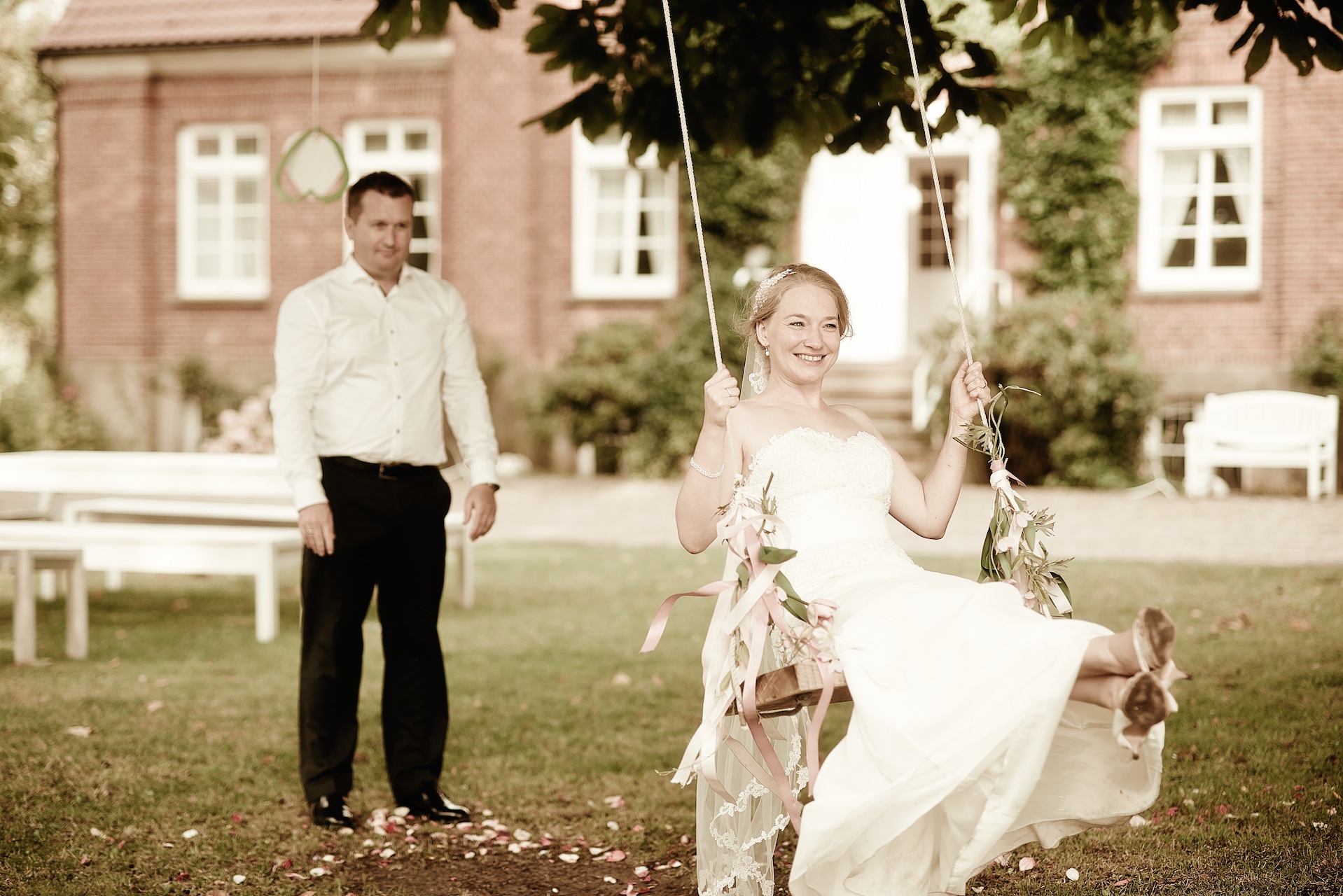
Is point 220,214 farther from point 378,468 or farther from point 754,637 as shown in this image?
point 754,637

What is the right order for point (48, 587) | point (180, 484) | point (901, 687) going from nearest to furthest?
point (901, 687)
point (180, 484)
point (48, 587)

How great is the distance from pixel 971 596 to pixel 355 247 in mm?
2557

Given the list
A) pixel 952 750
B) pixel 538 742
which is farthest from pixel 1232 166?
pixel 952 750

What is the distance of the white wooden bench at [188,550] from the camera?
25.5 ft

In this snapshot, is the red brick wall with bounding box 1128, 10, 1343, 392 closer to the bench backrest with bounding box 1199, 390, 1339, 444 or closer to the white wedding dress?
the bench backrest with bounding box 1199, 390, 1339, 444

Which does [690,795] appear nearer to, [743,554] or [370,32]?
[743,554]

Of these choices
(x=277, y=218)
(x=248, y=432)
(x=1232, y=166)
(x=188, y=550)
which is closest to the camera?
(x=188, y=550)

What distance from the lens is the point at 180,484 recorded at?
30.7 feet

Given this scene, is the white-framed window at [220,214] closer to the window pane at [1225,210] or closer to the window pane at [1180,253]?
the window pane at [1180,253]

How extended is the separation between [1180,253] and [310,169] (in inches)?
443

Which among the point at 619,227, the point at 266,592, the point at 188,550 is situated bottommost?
the point at 266,592

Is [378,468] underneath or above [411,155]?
underneath

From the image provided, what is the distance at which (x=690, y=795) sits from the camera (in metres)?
5.02

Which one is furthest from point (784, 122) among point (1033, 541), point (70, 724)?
point (70, 724)
